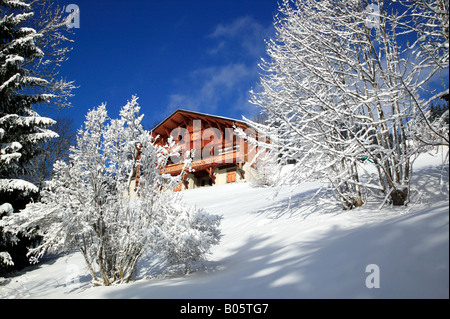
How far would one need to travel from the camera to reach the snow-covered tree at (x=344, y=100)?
4.52 m

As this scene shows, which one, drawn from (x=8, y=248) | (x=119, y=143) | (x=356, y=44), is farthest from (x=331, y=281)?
(x=8, y=248)

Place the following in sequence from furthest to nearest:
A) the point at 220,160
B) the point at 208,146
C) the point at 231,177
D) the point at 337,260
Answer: the point at 208,146 < the point at 231,177 < the point at 220,160 < the point at 337,260

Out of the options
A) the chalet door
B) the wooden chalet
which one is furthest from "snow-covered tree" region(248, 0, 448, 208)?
the chalet door

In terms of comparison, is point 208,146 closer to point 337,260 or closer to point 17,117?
point 17,117

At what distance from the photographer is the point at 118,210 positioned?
4.78m

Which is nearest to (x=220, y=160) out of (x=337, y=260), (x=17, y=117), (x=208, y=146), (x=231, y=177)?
(x=231, y=177)

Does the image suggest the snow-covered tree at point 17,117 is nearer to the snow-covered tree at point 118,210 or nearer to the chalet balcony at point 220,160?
the snow-covered tree at point 118,210

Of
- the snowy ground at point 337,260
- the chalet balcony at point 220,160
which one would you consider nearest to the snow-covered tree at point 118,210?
the snowy ground at point 337,260

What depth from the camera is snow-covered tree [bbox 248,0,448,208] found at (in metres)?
4.52

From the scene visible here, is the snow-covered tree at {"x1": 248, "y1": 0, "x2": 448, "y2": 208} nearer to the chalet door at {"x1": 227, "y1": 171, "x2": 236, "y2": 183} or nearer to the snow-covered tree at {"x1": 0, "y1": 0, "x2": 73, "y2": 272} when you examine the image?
the snow-covered tree at {"x1": 0, "y1": 0, "x2": 73, "y2": 272}

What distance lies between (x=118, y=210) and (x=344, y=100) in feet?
17.3

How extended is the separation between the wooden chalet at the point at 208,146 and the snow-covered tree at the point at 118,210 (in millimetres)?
16505

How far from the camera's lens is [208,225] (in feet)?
15.1

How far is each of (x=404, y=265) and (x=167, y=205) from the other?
12.1 feet
